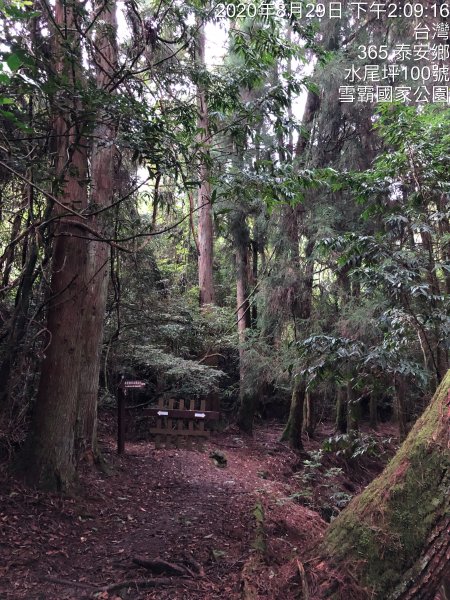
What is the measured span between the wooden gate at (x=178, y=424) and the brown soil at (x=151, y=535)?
3.80 feet

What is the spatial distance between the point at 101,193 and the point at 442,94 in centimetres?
602

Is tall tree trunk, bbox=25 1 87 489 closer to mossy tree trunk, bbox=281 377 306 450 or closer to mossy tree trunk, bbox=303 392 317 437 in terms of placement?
mossy tree trunk, bbox=281 377 306 450

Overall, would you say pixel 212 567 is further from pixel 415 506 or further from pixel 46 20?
pixel 46 20

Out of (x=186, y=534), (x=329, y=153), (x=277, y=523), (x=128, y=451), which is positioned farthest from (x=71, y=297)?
(x=329, y=153)

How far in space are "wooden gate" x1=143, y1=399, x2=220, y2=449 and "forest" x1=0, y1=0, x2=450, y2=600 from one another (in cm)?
5

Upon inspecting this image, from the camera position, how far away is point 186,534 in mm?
4613

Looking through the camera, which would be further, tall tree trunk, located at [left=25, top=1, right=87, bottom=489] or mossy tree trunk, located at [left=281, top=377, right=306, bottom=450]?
mossy tree trunk, located at [left=281, top=377, right=306, bottom=450]

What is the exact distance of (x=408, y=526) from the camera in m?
2.57

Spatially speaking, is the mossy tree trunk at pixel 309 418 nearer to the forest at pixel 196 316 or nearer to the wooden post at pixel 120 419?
the forest at pixel 196 316
